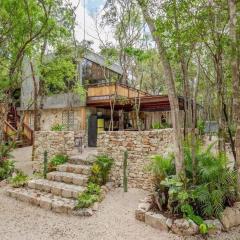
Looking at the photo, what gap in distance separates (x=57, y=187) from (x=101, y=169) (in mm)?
1467

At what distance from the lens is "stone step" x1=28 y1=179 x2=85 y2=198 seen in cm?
703

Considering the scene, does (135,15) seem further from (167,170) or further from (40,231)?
(40,231)

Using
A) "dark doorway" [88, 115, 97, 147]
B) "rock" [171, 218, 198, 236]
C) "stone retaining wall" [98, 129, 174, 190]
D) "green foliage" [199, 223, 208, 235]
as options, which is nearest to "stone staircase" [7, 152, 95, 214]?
"stone retaining wall" [98, 129, 174, 190]

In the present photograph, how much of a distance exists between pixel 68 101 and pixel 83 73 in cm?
221

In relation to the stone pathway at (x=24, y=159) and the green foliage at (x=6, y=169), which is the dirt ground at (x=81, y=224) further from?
the stone pathway at (x=24, y=159)

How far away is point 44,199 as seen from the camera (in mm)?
6863

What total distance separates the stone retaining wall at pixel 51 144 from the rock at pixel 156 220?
16.0 ft

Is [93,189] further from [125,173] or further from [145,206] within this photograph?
[145,206]

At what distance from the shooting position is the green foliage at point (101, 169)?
Result: 766 centimetres

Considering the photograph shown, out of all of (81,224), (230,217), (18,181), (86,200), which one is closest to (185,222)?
(230,217)

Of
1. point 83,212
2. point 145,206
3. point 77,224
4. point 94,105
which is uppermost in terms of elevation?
point 94,105

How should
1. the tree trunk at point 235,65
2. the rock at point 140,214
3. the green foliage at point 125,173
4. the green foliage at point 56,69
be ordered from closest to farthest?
the tree trunk at point 235,65 < the rock at point 140,214 < the green foliage at point 125,173 < the green foliage at point 56,69

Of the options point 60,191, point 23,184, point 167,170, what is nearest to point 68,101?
point 23,184

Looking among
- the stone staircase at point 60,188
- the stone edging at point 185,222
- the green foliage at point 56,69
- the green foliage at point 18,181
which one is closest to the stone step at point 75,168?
the stone staircase at point 60,188
